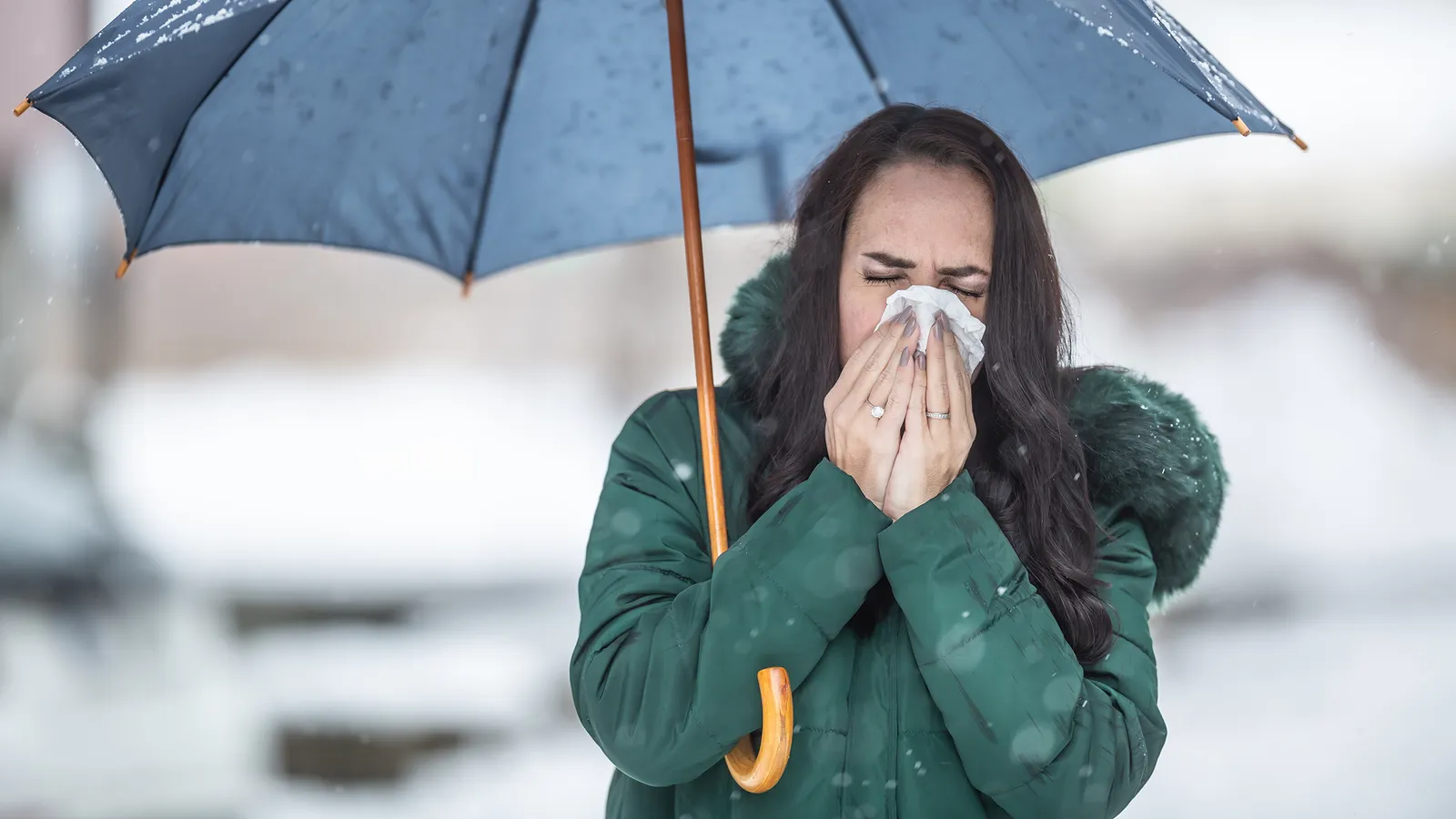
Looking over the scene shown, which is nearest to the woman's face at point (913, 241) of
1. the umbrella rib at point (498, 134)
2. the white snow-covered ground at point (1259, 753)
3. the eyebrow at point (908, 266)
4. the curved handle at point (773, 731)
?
the eyebrow at point (908, 266)

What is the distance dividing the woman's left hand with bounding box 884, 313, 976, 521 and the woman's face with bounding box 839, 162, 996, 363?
0.57 feet

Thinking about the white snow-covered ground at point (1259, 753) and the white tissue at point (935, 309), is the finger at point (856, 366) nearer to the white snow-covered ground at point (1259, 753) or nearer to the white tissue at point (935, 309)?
the white tissue at point (935, 309)

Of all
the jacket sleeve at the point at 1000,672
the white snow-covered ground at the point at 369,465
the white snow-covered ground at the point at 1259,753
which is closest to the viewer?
the jacket sleeve at the point at 1000,672

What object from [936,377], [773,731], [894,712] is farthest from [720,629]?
[936,377]

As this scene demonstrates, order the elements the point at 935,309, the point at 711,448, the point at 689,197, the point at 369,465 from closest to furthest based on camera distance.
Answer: the point at 935,309
the point at 711,448
the point at 689,197
the point at 369,465

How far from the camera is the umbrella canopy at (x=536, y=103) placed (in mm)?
1555

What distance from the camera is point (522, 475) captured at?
7.48 metres

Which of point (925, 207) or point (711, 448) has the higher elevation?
point (925, 207)

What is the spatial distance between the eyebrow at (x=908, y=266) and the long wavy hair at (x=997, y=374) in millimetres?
65

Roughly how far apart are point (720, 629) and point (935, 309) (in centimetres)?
42

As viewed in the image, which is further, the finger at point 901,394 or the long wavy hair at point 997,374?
the long wavy hair at point 997,374

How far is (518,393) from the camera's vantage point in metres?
7.71

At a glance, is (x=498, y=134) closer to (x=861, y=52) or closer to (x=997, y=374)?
(x=861, y=52)

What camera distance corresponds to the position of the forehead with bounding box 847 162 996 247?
1.46m
